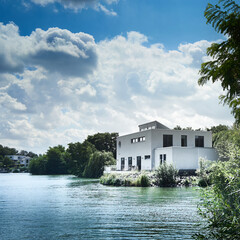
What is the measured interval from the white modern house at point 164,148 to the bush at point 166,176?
3794 millimetres

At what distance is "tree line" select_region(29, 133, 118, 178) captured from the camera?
4228cm

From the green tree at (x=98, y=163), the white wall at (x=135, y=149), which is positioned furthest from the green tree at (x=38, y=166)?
the white wall at (x=135, y=149)

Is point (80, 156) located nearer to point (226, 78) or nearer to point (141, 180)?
point (141, 180)

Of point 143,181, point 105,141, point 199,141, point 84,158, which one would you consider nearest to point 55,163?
point 105,141

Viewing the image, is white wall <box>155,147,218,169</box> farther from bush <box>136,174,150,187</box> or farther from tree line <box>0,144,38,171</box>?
tree line <box>0,144,38,171</box>

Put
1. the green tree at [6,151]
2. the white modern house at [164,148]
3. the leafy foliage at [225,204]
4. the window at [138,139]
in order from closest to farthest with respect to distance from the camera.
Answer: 1. the leafy foliage at [225,204]
2. the white modern house at [164,148]
3. the window at [138,139]
4. the green tree at [6,151]

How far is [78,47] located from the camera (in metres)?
19.0

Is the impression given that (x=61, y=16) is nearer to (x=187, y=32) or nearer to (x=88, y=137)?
(x=187, y=32)

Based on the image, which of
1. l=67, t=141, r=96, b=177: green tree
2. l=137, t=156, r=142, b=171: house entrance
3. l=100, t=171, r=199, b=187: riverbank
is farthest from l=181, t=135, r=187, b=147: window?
l=67, t=141, r=96, b=177: green tree

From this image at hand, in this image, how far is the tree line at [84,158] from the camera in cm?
4228

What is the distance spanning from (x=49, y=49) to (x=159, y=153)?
54.4 feet

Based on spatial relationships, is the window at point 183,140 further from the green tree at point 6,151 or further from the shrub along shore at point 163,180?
the green tree at point 6,151

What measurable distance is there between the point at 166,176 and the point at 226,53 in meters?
18.1

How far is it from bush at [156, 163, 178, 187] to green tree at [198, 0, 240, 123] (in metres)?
17.5
